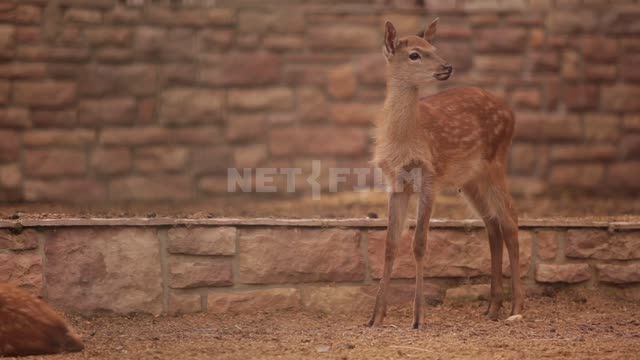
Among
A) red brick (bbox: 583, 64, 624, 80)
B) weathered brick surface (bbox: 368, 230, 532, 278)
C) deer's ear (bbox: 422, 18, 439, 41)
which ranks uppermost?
deer's ear (bbox: 422, 18, 439, 41)

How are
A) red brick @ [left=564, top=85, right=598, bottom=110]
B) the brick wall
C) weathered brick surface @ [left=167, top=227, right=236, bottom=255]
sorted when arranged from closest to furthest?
weathered brick surface @ [left=167, top=227, right=236, bottom=255] < the brick wall < red brick @ [left=564, top=85, right=598, bottom=110]

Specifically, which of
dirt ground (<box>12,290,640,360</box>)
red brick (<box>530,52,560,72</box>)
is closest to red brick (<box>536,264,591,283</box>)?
dirt ground (<box>12,290,640,360</box>)

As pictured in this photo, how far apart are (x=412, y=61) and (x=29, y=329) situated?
9.97 ft

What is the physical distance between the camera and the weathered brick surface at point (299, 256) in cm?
729

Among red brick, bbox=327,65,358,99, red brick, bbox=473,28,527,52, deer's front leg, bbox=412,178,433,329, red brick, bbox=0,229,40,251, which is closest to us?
deer's front leg, bbox=412,178,433,329

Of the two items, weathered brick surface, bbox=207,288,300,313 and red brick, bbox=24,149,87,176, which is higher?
red brick, bbox=24,149,87,176

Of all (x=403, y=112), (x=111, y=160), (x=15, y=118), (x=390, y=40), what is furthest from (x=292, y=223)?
Answer: (x=15, y=118)

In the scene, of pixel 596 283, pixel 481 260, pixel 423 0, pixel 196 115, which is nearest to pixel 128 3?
pixel 196 115

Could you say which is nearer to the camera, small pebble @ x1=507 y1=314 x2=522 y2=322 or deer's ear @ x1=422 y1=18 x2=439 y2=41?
small pebble @ x1=507 y1=314 x2=522 y2=322

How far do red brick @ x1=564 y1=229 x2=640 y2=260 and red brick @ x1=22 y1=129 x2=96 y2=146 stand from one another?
4424 millimetres

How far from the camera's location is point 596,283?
302 inches

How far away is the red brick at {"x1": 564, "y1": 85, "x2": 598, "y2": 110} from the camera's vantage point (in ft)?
32.4

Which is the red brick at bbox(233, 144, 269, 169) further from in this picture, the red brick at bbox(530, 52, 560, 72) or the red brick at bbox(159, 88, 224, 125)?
the red brick at bbox(530, 52, 560, 72)

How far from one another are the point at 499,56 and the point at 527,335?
3931 millimetres
